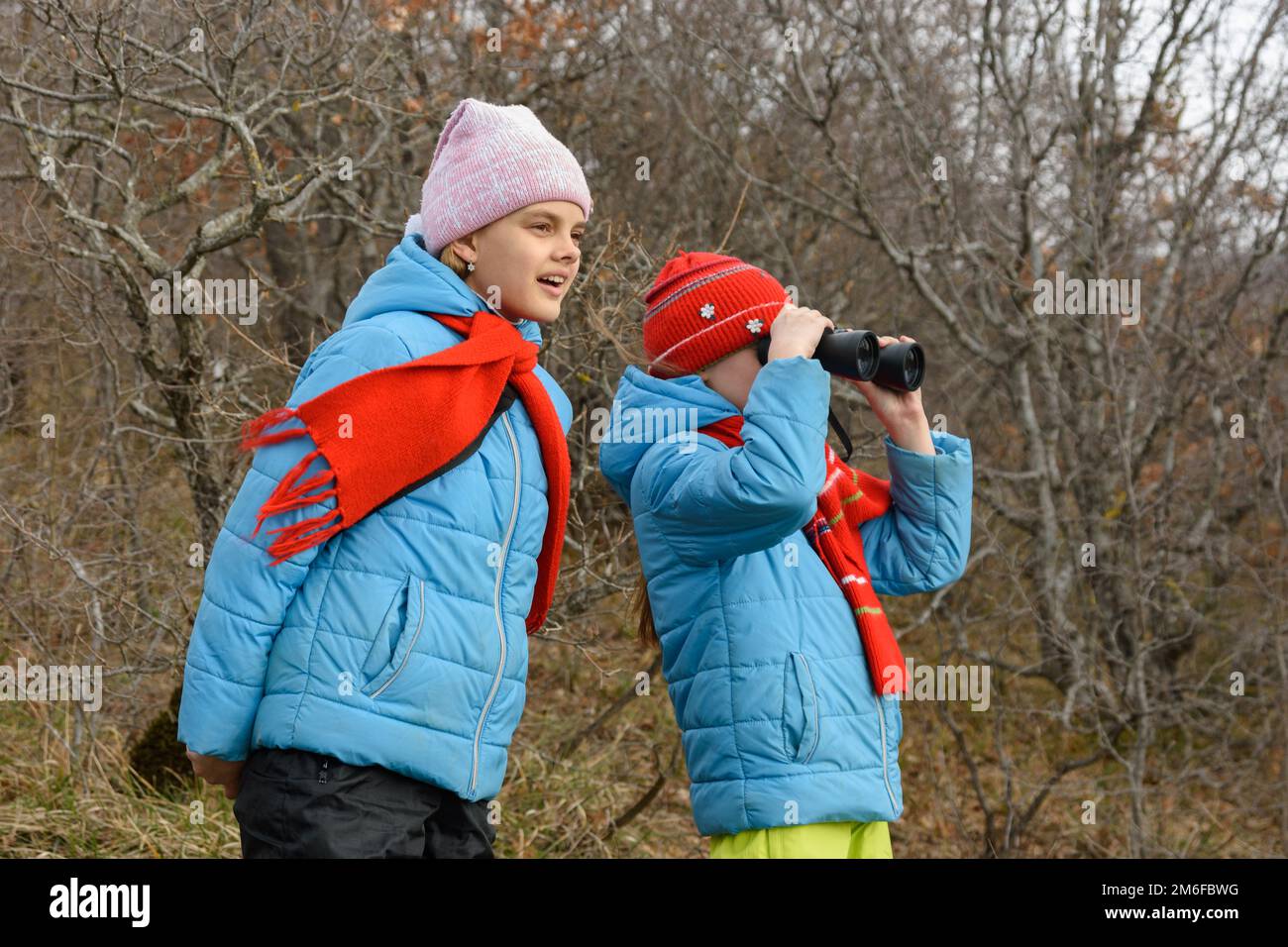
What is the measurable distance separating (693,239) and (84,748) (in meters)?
4.23

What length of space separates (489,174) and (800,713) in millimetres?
1230

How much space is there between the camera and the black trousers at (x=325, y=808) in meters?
2.31

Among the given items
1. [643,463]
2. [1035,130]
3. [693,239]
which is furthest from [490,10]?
[643,463]

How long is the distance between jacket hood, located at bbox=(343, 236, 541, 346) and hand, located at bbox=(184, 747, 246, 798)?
0.85 meters

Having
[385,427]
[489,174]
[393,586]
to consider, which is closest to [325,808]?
[393,586]

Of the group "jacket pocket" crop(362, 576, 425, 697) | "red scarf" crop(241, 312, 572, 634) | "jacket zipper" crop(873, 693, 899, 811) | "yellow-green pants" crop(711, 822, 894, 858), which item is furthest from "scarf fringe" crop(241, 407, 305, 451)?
"jacket zipper" crop(873, 693, 899, 811)

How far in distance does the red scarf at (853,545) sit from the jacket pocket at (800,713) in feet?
0.59

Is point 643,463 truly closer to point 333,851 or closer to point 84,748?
point 333,851

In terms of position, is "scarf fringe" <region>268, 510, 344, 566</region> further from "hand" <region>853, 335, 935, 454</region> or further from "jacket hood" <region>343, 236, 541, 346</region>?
"hand" <region>853, 335, 935, 454</region>

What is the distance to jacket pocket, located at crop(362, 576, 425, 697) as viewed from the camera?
A: 237 cm

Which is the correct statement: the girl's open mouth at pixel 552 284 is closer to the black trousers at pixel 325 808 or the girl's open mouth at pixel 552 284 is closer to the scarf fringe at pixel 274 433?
the scarf fringe at pixel 274 433

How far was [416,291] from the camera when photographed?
2.67 meters

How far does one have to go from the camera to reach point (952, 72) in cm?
758

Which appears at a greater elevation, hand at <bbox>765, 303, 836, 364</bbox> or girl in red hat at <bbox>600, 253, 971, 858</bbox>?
hand at <bbox>765, 303, 836, 364</bbox>
